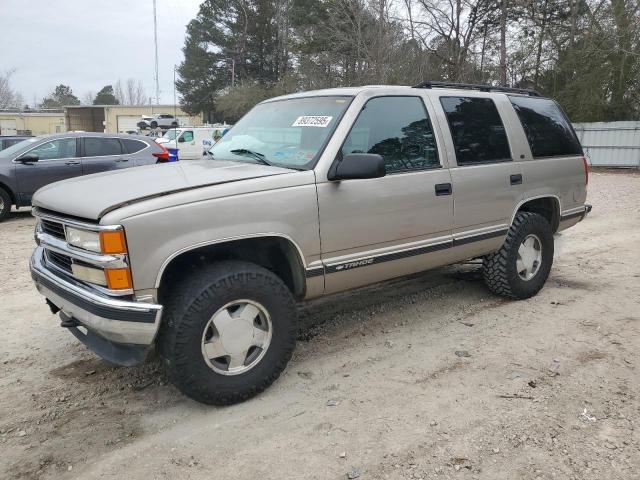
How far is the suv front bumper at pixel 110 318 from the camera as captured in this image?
9.20 ft

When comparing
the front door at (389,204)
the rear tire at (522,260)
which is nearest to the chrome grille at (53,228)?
the front door at (389,204)

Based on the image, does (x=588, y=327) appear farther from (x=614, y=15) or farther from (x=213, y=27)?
(x=213, y=27)

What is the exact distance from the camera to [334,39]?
28.7 m

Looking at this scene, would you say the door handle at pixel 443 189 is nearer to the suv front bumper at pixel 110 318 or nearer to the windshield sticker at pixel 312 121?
the windshield sticker at pixel 312 121

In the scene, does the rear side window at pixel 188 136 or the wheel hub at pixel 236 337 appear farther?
the rear side window at pixel 188 136

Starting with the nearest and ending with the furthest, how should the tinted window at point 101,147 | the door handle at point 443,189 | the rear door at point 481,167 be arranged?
the door handle at point 443,189
the rear door at point 481,167
the tinted window at point 101,147

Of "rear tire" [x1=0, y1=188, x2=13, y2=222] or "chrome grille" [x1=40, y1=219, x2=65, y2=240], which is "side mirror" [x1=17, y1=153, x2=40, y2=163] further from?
"chrome grille" [x1=40, y1=219, x2=65, y2=240]

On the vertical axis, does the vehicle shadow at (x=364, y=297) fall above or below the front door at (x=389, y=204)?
below

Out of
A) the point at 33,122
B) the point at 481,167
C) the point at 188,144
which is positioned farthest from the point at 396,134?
the point at 33,122

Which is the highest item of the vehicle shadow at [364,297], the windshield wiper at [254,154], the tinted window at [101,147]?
the tinted window at [101,147]

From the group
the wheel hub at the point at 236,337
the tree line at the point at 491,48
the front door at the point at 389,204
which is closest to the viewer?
the wheel hub at the point at 236,337

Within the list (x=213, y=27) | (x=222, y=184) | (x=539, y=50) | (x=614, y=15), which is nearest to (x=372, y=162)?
(x=222, y=184)

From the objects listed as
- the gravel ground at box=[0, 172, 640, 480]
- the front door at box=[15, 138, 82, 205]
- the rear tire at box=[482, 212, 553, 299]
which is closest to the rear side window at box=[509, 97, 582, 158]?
the rear tire at box=[482, 212, 553, 299]

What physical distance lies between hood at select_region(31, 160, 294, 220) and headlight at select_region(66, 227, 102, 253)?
97 mm
